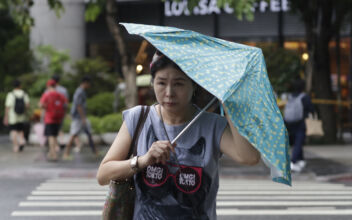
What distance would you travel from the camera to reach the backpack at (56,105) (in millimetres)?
13711

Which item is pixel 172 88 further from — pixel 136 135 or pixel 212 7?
pixel 212 7

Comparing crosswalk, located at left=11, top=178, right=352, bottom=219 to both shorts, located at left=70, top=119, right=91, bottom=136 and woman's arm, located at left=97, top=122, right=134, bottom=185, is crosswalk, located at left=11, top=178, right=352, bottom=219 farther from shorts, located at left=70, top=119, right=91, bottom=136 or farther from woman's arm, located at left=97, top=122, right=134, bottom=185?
woman's arm, located at left=97, top=122, right=134, bottom=185

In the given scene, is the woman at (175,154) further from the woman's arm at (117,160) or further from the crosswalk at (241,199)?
the crosswalk at (241,199)

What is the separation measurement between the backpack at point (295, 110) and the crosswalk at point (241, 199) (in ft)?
4.87

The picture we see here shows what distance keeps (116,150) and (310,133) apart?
34.3 feet

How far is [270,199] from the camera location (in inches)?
357

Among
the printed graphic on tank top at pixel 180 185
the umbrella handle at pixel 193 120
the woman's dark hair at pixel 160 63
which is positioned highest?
the woman's dark hair at pixel 160 63

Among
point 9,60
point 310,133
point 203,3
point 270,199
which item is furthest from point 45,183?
point 9,60

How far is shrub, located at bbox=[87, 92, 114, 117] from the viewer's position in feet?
65.2

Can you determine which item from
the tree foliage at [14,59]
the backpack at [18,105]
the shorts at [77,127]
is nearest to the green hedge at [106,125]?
the backpack at [18,105]

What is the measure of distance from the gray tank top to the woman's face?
0.12 m

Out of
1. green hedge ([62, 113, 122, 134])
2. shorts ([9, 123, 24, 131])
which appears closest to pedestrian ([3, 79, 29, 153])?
shorts ([9, 123, 24, 131])

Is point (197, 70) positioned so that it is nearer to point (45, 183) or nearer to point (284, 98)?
point (45, 183)

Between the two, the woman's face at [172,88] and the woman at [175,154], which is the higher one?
the woman's face at [172,88]
